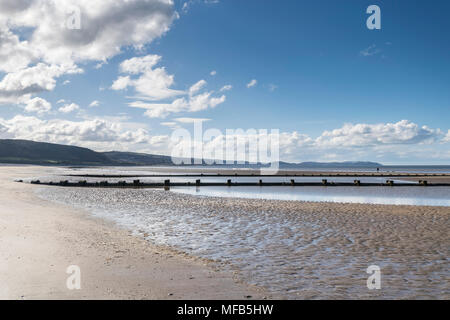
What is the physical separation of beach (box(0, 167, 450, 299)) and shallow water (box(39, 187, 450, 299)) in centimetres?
4

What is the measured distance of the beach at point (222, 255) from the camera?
7512 millimetres

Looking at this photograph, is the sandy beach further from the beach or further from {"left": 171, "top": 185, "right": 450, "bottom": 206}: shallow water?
{"left": 171, "top": 185, "right": 450, "bottom": 206}: shallow water

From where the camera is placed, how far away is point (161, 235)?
1391 centimetres

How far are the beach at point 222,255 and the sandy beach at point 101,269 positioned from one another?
0.09 ft

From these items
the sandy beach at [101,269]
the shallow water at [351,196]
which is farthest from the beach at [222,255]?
the shallow water at [351,196]

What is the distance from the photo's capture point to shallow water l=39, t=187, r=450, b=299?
812cm

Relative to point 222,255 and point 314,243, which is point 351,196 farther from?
point 222,255

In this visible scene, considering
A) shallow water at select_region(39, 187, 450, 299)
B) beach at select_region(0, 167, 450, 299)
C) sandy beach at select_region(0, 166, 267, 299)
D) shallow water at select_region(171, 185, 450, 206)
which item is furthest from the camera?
shallow water at select_region(171, 185, 450, 206)

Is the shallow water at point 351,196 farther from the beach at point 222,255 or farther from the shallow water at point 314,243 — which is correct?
the beach at point 222,255

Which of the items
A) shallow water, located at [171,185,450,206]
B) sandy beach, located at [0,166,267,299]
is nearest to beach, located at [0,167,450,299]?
sandy beach, located at [0,166,267,299]

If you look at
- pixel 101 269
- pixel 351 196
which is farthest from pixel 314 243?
pixel 351 196

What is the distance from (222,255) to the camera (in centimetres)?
1080
